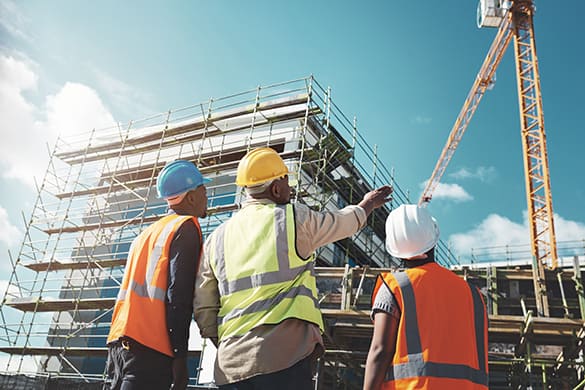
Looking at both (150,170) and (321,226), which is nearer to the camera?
(321,226)

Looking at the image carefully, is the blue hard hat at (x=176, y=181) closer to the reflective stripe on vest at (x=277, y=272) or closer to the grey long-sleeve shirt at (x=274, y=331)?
the grey long-sleeve shirt at (x=274, y=331)

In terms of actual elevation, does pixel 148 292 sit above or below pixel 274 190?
below

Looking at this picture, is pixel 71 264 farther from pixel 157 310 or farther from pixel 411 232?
pixel 411 232

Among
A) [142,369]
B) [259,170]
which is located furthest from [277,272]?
[142,369]

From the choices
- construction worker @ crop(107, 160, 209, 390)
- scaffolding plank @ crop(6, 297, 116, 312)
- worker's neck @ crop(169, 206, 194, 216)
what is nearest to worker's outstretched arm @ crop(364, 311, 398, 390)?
construction worker @ crop(107, 160, 209, 390)

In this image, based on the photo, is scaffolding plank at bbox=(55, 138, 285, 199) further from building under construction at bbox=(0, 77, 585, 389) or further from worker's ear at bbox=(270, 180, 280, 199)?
worker's ear at bbox=(270, 180, 280, 199)

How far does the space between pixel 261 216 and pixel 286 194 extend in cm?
22

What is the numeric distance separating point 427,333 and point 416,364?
A: 119 millimetres

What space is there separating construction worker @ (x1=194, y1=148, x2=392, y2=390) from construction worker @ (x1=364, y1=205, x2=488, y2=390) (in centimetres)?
26

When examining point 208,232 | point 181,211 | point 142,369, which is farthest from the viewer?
point 208,232

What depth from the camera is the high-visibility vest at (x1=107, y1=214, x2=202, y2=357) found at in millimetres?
2350

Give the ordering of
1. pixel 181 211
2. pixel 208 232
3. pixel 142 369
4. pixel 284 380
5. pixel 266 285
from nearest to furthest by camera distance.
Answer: pixel 284 380 < pixel 266 285 < pixel 142 369 < pixel 181 211 < pixel 208 232

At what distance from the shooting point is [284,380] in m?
1.94

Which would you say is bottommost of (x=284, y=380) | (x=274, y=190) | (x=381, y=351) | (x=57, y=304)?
(x=284, y=380)
